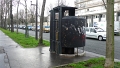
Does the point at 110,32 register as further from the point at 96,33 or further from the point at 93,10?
the point at 93,10

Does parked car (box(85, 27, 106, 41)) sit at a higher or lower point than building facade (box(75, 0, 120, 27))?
lower

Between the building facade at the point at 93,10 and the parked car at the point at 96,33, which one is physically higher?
the building facade at the point at 93,10

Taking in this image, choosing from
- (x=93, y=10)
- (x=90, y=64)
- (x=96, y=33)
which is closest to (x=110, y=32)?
(x=90, y=64)

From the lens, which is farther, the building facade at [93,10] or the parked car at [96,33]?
the building facade at [93,10]

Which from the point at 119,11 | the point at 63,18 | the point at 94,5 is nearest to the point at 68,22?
the point at 63,18

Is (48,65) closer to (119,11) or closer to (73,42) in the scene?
(73,42)

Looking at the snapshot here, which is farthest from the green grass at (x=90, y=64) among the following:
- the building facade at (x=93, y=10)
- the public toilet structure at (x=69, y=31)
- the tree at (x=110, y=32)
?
the building facade at (x=93, y=10)

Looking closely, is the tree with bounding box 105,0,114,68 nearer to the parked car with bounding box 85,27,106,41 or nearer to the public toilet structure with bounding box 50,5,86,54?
the public toilet structure with bounding box 50,5,86,54

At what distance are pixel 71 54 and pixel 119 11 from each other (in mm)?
39770

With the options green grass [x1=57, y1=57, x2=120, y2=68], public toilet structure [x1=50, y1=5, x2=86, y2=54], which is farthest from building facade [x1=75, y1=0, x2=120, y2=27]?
green grass [x1=57, y1=57, x2=120, y2=68]

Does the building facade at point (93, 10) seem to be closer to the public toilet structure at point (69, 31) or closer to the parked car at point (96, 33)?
the parked car at point (96, 33)

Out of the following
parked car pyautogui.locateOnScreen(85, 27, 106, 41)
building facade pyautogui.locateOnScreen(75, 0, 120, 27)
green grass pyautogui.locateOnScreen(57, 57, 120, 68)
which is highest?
building facade pyautogui.locateOnScreen(75, 0, 120, 27)

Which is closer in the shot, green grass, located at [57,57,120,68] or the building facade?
green grass, located at [57,57,120,68]

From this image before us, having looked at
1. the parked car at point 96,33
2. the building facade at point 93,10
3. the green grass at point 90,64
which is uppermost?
the building facade at point 93,10
